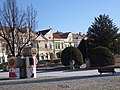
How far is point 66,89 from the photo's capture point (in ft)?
57.6

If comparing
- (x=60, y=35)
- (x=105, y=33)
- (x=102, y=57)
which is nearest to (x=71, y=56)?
(x=102, y=57)

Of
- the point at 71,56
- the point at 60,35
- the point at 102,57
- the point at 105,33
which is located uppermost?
the point at 60,35

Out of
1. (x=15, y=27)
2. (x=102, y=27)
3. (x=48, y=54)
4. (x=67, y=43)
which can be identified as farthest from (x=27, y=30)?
(x=67, y=43)

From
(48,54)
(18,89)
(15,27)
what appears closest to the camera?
(18,89)

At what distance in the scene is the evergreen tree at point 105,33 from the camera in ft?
234

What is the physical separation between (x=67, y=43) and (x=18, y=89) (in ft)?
315

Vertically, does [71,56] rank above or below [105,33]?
below

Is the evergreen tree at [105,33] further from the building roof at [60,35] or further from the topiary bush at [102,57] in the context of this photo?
the building roof at [60,35]

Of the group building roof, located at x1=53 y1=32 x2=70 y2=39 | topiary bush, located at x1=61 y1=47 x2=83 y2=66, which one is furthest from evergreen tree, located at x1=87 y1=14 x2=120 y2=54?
building roof, located at x1=53 y1=32 x2=70 y2=39

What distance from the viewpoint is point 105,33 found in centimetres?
7306

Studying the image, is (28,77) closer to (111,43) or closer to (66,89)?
(66,89)

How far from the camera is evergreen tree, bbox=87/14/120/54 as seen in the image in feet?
234

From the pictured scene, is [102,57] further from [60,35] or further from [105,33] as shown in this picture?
[60,35]

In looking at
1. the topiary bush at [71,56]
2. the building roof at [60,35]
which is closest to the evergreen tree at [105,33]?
the topiary bush at [71,56]
